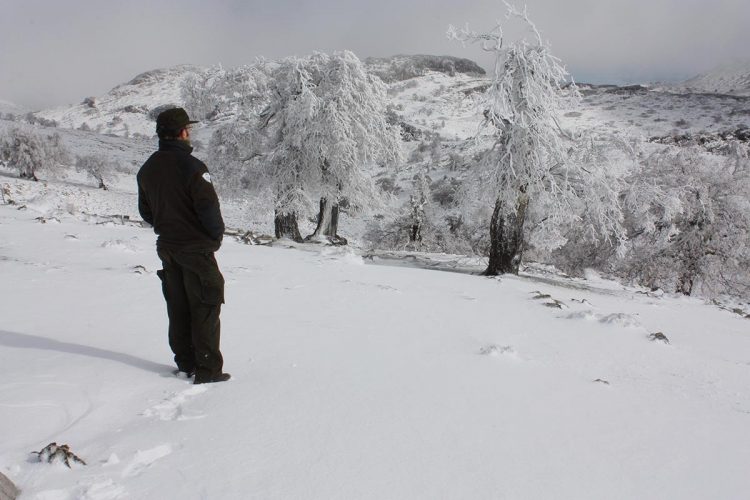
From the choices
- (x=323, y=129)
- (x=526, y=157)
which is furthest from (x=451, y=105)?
(x=526, y=157)

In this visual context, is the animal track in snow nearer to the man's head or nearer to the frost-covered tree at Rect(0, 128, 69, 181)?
the man's head

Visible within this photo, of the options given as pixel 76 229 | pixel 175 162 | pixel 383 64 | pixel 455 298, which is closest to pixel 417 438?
pixel 175 162

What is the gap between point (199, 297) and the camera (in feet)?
10.3

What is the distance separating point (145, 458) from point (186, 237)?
145 centimetres

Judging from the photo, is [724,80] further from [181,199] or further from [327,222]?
[181,199]

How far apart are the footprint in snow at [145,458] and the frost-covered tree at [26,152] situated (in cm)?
4959

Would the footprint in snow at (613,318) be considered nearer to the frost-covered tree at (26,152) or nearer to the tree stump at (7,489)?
the tree stump at (7,489)

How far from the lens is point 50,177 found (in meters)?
45.1

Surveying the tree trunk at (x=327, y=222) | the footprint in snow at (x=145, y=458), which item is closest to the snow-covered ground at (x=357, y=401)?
the footprint in snow at (x=145, y=458)

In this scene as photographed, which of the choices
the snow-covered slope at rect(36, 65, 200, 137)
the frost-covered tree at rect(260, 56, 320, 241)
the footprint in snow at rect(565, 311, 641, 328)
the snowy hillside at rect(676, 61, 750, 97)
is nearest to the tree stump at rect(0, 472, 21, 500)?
the footprint in snow at rect(565, 311, 641, 328)

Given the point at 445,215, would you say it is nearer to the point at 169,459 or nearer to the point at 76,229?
the point at 76,229

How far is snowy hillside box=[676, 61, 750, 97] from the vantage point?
128625 mm

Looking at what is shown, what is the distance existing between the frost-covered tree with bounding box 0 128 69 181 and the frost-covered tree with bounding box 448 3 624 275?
44181 millimetres

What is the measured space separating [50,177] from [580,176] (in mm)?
51115
